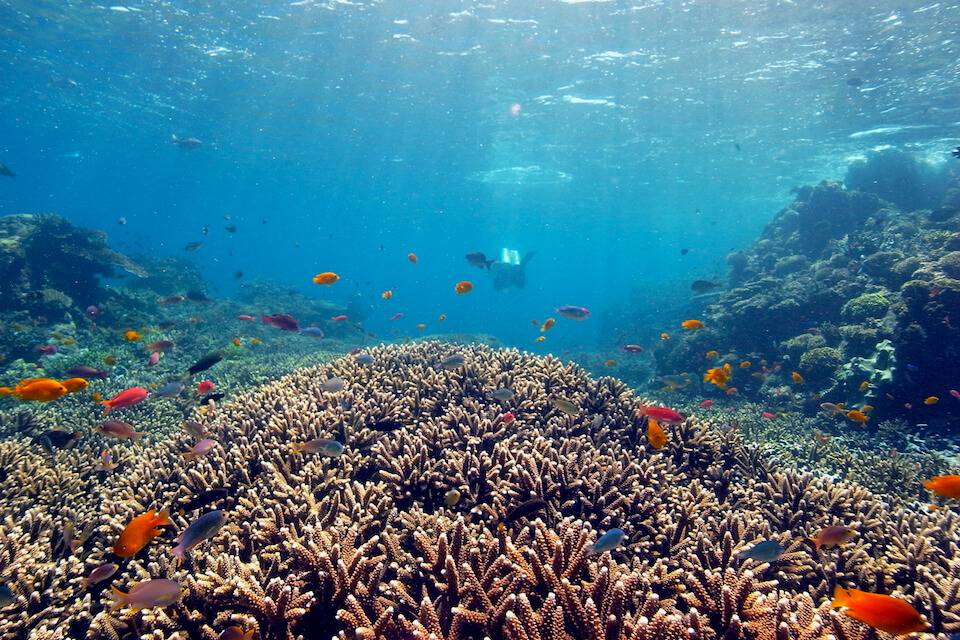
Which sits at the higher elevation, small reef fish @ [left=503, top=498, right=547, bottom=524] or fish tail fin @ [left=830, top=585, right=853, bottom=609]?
small reef fish @ [left=503, top=498, right=547, bottom=524]

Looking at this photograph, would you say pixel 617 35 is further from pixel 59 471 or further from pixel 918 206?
pixel 59 471

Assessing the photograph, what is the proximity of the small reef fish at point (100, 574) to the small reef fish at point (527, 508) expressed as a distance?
139 inches

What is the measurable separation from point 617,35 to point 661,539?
2238cm

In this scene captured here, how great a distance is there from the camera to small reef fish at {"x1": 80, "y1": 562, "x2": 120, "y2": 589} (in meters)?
3.81

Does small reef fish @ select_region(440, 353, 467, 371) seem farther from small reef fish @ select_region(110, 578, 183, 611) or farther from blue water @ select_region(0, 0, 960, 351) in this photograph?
blue water @ select_region(0, 0, 960, 351)

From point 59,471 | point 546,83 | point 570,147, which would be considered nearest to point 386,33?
point 546,83

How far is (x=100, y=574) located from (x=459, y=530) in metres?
3.14

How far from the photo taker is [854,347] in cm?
1322

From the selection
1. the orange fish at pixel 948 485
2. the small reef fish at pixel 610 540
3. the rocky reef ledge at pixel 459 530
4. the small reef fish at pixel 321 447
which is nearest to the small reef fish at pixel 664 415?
the rocky reef ledge at pixel 459 530

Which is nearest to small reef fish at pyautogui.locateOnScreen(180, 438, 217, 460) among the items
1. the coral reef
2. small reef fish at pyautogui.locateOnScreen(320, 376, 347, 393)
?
small reef fish at pyautogui.locateOnScreen(320, 376, 347, 393)

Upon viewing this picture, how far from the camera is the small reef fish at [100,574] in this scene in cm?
381

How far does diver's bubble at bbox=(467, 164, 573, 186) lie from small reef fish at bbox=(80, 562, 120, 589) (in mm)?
44801

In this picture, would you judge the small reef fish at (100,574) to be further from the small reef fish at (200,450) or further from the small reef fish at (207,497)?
the small reef fish at (200,450)

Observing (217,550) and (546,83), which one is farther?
(546,83)
